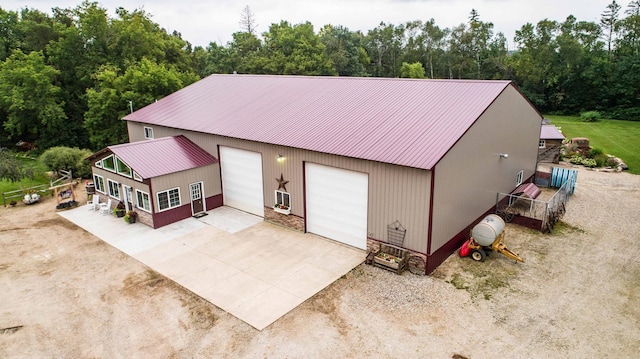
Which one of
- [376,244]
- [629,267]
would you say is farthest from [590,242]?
[376,244]

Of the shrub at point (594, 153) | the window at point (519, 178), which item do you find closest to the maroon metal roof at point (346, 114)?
the window at point (519, 178)

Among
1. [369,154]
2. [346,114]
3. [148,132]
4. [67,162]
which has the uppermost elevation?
[346,114]

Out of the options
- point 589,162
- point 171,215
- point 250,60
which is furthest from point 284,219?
point 250,60

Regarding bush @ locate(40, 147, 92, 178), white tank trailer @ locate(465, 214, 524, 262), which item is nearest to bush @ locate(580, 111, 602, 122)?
white tank trailer @ locate(465, 214, 524, 262)

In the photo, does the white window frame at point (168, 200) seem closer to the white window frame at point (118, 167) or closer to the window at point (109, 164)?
the white window frame at point (118, 167)

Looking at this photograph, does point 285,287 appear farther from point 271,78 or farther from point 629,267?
point 271,78

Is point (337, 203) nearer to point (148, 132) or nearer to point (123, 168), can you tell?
point (123, 168)

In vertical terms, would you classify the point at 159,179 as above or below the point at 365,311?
above

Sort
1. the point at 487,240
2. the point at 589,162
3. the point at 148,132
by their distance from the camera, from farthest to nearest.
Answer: the point at 589,162
the point at 148,132
the point at 487,240
